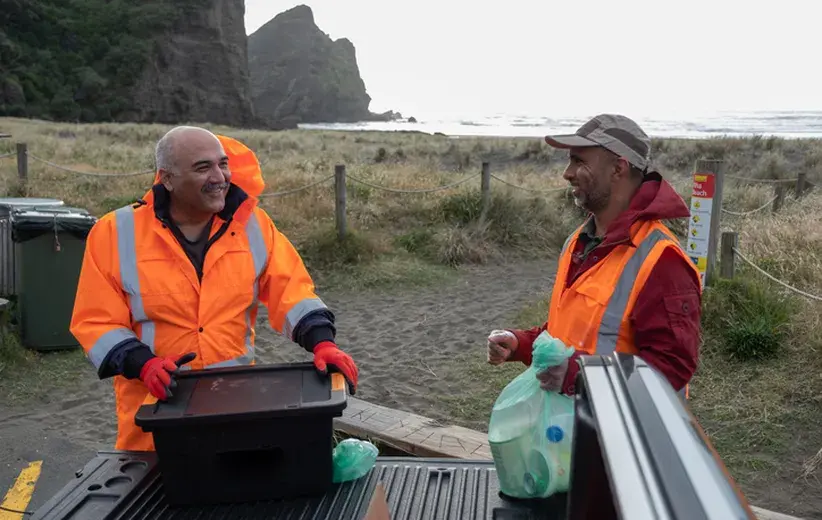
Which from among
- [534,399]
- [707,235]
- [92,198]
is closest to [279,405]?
[534,399]

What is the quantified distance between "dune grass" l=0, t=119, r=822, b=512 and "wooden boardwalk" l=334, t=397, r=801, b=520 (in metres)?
0.93

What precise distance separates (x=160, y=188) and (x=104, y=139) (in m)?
29.0

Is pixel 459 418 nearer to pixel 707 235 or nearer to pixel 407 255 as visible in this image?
pixel 707 235

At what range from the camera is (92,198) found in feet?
39.8

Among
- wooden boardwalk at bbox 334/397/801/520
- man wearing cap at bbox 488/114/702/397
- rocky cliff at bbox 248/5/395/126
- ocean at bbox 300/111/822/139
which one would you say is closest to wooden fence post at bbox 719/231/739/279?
wooden boardwalk at bbox 334/397/801/520

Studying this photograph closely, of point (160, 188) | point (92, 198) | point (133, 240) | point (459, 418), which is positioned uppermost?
point (160, 188)

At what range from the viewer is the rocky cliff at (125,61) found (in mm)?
65188

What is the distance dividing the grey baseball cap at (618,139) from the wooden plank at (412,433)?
1819 mm

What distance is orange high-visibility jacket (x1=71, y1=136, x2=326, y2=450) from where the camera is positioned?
2.41 meters

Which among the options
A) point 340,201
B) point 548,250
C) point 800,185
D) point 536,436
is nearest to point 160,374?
point 536,436

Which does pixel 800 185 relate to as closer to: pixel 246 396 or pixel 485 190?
pixel 485 190

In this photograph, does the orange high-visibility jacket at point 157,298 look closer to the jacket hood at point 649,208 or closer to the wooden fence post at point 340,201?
the jacket hood at point 649,208

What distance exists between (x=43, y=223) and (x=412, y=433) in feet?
12.8

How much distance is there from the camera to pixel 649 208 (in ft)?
7.30
